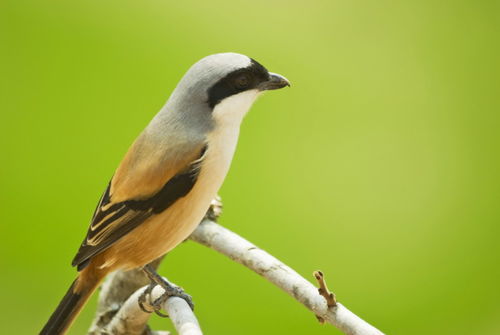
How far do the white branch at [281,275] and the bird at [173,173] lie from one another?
116 millimetres

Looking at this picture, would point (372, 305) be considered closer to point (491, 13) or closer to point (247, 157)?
point (247, 157)

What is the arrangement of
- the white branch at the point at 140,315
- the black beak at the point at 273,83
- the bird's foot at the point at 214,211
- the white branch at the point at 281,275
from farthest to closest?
the bird's foot at the point at 214,211 < the black beak at the point at 273,83 < the white branch at the point at 140,315 < the white branch at the point at 281,275

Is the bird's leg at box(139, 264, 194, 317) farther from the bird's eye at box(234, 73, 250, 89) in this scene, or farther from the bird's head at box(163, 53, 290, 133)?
the bird's eye at box(234, 73, 250, 89)

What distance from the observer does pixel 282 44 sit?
10.6ft

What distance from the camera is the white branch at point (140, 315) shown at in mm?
1723

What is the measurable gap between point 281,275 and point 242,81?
46cm

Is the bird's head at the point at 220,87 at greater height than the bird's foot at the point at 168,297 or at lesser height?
greater

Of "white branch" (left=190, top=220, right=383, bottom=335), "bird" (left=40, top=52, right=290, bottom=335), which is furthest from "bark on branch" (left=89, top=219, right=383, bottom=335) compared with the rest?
"bird" (left=40, top=52, right=290, bottom=335)

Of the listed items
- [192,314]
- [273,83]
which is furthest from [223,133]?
[192,314]

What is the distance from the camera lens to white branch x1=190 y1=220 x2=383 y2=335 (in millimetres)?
1465

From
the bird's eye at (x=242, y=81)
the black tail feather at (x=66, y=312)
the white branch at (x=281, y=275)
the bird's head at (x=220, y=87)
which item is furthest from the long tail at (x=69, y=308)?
the bird's eye at (x=242, y=81)

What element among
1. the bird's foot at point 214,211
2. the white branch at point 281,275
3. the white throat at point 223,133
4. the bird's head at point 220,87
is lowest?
the bird's foot at point 214,211

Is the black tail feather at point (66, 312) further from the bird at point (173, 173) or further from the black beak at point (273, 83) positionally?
the black beak at point (273, 83)

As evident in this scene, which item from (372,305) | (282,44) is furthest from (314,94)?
(372,305)
